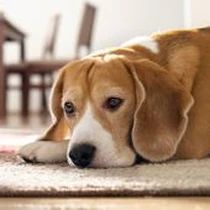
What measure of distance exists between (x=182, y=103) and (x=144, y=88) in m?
0.10

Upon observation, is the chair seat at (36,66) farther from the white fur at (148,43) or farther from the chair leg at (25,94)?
the white fur at (148,43)

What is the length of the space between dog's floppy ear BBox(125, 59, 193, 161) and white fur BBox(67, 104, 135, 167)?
0.26ft

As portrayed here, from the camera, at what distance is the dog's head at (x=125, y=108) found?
5.19 feet

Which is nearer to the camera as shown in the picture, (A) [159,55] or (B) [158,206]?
(B) [158,206]

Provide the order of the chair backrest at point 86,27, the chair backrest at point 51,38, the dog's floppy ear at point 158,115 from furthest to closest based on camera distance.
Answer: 1. the chair backrest at point 51,38
2. the chair backrest at point 86,27
3. the dog's floppy ear at point 158,115

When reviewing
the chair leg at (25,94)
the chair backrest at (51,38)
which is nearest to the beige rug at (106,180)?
the chair leg at (25,94)

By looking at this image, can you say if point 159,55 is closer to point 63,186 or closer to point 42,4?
point 63,186

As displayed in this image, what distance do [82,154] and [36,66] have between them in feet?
14.9

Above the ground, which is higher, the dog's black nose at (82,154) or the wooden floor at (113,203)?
the wooden floor at (113,203)

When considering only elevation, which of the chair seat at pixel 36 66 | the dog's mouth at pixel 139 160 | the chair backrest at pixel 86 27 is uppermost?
the dog's mouth at pixel 139 160

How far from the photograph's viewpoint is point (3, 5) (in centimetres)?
786

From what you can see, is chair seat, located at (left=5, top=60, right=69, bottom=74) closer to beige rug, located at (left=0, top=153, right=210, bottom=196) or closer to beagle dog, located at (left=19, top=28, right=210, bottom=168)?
beagle dog, located at (left=19, top=28, right=210, bottom=168)

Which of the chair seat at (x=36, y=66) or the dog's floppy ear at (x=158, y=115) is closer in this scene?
the dog's floppy ear at (x=158, y=115)

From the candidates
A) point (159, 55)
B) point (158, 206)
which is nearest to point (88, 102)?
point (159, 55)
